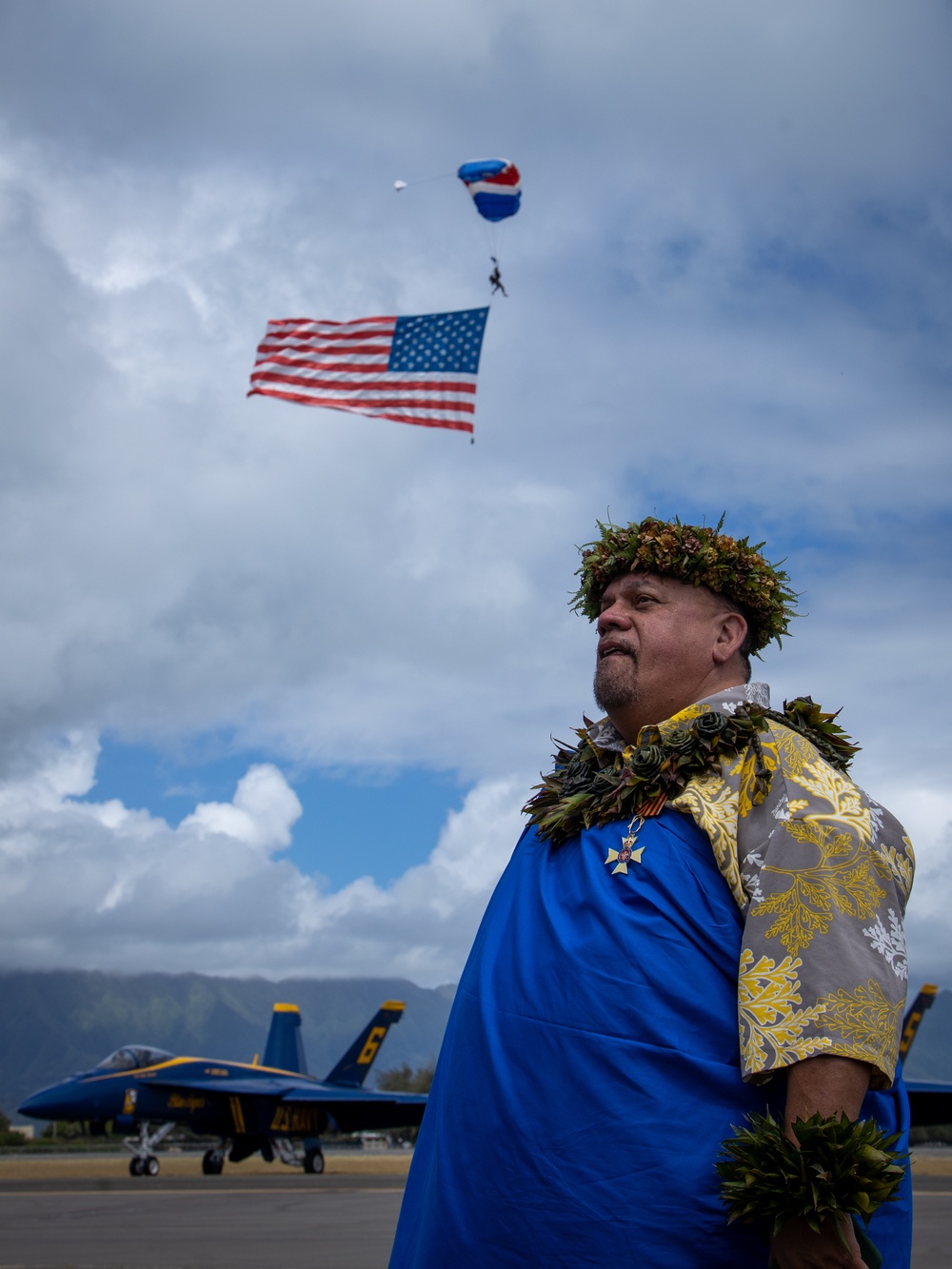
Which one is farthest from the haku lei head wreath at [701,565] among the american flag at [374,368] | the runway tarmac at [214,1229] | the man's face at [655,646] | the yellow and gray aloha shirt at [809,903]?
the american flag at [374,368]

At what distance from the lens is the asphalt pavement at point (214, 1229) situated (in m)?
6.89

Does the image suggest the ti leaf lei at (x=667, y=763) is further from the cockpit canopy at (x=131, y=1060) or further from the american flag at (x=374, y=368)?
the cockpit canopy at (x=131, y=1060)

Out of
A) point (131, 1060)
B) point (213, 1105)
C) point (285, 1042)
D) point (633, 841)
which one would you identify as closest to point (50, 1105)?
point (131, 1060)

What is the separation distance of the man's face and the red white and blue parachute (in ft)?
49.0

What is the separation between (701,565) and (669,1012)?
3.25 feet

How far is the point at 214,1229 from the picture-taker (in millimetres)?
9398

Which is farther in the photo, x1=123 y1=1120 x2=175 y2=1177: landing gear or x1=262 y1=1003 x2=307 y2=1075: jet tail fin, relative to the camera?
x1=262 y1=1003 x2=307 y2=1075: jet tail fin

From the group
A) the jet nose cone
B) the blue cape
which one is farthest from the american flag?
the jet nose cone

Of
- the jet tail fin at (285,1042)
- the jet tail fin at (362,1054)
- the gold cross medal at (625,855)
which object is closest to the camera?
the gold cross medal at (625,855)

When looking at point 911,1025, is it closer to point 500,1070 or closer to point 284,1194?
point 284,1194

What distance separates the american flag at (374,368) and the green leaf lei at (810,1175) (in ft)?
34.9

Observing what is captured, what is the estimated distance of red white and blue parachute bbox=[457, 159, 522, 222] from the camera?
1627 centimetres

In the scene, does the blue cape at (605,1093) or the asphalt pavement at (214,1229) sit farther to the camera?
the asphalt pavement at (214,1229)

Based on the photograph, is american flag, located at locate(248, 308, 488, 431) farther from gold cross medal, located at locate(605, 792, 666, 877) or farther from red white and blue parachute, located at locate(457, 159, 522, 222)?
gold cross medal, located at locate(605, 792, 666, 877)
